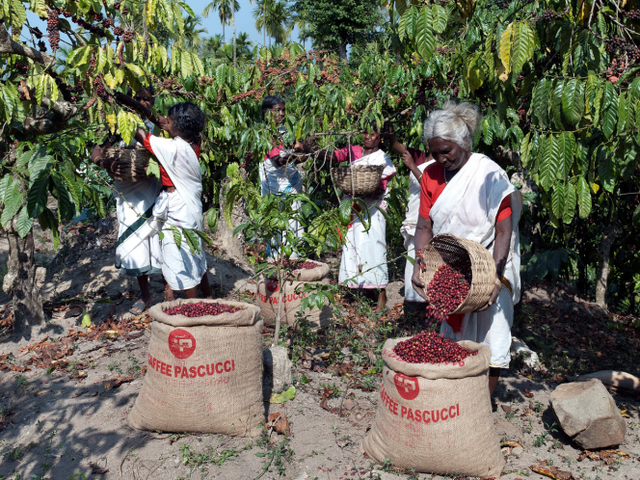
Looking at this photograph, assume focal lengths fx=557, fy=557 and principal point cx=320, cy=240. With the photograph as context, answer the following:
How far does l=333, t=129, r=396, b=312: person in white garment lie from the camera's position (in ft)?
15.3

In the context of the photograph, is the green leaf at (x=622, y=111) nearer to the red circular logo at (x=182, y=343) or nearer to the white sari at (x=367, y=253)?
the red circular logo at (x=182, y=343)

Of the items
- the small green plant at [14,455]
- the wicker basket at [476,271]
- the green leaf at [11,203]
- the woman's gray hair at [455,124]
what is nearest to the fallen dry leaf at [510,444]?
the wicker basket at [476,271]

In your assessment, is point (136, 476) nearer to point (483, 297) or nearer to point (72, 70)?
point (483, 297)

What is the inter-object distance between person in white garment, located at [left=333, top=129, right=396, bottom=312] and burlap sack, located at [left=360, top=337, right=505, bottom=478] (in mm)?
2038

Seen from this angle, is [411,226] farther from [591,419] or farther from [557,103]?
[557,103]

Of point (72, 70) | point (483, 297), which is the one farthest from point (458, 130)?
point (72, 70)

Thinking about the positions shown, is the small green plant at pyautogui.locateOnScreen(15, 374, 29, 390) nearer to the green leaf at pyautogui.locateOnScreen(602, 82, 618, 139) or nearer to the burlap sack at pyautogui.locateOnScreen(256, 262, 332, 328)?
the burlap sack at pyautogui.locateOnScreen(256, 262, 332, 328)

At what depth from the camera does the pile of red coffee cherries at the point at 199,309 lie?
2.90 m

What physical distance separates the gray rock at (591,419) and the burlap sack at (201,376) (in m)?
1.63

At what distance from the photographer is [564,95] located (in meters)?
2.18

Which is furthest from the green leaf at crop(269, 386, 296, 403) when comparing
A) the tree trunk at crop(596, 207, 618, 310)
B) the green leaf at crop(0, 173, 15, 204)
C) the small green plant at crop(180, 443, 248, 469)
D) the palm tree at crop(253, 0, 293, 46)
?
the palm tree at crop(253, 0, 293, 46)

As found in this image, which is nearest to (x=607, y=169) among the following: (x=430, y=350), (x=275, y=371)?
(x=430, y=350)

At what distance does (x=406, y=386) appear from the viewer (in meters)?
2.47

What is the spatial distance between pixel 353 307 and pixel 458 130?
8.46 feet
